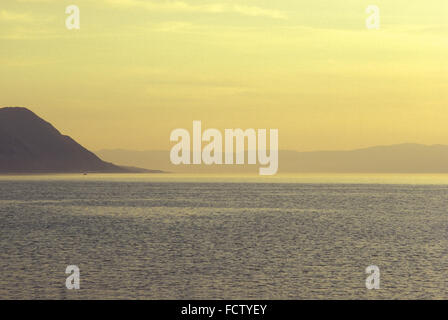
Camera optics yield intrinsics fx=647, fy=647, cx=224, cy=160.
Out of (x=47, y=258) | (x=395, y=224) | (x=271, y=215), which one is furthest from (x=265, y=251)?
(x=271, y=215)

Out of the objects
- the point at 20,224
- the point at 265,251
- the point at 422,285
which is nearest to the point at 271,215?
the point at 20,224

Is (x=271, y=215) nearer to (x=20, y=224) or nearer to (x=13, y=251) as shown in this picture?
(x=20, y=224)

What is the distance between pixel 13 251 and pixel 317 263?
3009 centimetres

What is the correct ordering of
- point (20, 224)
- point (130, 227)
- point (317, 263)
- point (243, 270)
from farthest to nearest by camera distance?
point (20, 224) → point (130, 227) → point (317, 263) → point (243, 270)

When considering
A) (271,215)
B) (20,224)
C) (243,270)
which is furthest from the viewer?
(271,215)

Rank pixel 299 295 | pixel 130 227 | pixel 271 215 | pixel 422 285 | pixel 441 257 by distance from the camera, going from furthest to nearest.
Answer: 1. pixel 271 215
2. pixel 130 227
3. pixel 441 257
4. pixel 422 285
5. pixel 299 295

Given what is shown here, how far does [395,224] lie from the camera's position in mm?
103562

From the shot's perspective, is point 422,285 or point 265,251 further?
point 265,251

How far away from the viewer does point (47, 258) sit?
5928 centimetres

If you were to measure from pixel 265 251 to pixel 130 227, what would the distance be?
108 feet
